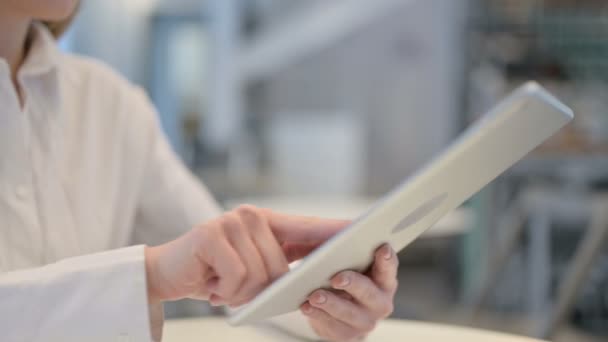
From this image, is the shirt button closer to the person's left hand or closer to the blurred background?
the person's left hand

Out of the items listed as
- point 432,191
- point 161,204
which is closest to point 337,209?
point 161,204

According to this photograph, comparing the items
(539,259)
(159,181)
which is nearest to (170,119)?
Answer: (539,259)

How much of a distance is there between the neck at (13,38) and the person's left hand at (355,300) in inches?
21.4

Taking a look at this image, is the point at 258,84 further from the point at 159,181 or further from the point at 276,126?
the point at 159,181

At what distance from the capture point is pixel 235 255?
0.69m

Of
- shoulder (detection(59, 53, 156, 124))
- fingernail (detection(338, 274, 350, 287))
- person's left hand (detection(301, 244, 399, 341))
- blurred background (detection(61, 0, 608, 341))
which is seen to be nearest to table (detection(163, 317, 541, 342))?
person's left hand (detection(301, 244, 399, 341))

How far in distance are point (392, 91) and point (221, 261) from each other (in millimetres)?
6382

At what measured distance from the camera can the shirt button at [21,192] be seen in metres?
0.92

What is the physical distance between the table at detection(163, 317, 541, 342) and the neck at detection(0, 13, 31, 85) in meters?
0.40

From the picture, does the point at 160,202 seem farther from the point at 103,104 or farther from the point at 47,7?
the point at 47,7

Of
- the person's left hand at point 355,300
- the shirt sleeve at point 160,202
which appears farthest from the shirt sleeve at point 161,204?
the person's left hand at point 355,300

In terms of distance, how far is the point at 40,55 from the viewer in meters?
1.03

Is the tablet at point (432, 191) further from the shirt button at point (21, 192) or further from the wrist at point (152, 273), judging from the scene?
the shirt button at point (21, 192)

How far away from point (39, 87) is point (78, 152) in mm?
102
